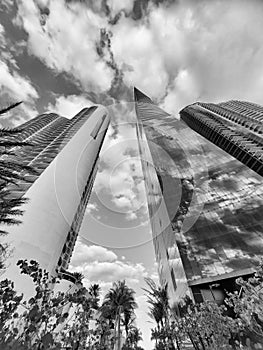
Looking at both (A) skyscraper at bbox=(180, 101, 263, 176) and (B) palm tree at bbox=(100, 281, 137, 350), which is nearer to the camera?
(B) palm tree at bbox=(100, 281, 137, 350)

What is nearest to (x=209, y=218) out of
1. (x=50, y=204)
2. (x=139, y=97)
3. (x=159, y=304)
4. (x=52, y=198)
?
(x=159, y=304)

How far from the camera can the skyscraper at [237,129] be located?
3478 cm

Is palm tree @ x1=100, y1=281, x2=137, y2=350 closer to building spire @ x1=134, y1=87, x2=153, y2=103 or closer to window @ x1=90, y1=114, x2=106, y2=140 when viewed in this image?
window @ x1=90, y1=114, x2=106, y2=140

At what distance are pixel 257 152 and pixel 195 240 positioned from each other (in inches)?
853

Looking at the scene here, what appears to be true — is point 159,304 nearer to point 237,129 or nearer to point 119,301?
point 119,301

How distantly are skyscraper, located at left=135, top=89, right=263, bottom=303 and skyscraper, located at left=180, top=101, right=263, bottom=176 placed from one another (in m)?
5.23

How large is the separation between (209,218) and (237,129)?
3374 centimetres

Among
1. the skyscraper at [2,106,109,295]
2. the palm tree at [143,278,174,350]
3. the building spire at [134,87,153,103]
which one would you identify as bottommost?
the palm tree at [143,278,174,350]

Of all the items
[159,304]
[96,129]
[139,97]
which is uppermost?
[139,97]

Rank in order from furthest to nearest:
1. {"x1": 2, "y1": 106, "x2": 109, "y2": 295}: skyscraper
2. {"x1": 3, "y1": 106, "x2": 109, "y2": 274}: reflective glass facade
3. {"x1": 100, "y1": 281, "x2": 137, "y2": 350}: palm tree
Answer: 1. {"x1": 100, "y1": 281, "x2": 137, "y2": 350}: palm tree
2. {"x1": 3, "y1": 106, "x2": 109, "y2": 274}: reflective glass facade
3. {"x1": 2, "y1": 106, "x2": 109, "y2": 295}: skyscraper

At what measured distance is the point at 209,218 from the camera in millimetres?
24938

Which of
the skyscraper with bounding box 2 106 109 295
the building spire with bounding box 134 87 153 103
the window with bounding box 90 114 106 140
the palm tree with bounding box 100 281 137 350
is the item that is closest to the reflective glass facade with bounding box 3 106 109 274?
the skyscraper with bounding box 2 106 109 295

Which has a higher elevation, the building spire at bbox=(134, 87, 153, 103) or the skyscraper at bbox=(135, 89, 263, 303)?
the building spire at bbox=(134, 87, 153, 103)

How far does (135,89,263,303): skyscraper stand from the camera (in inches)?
778
